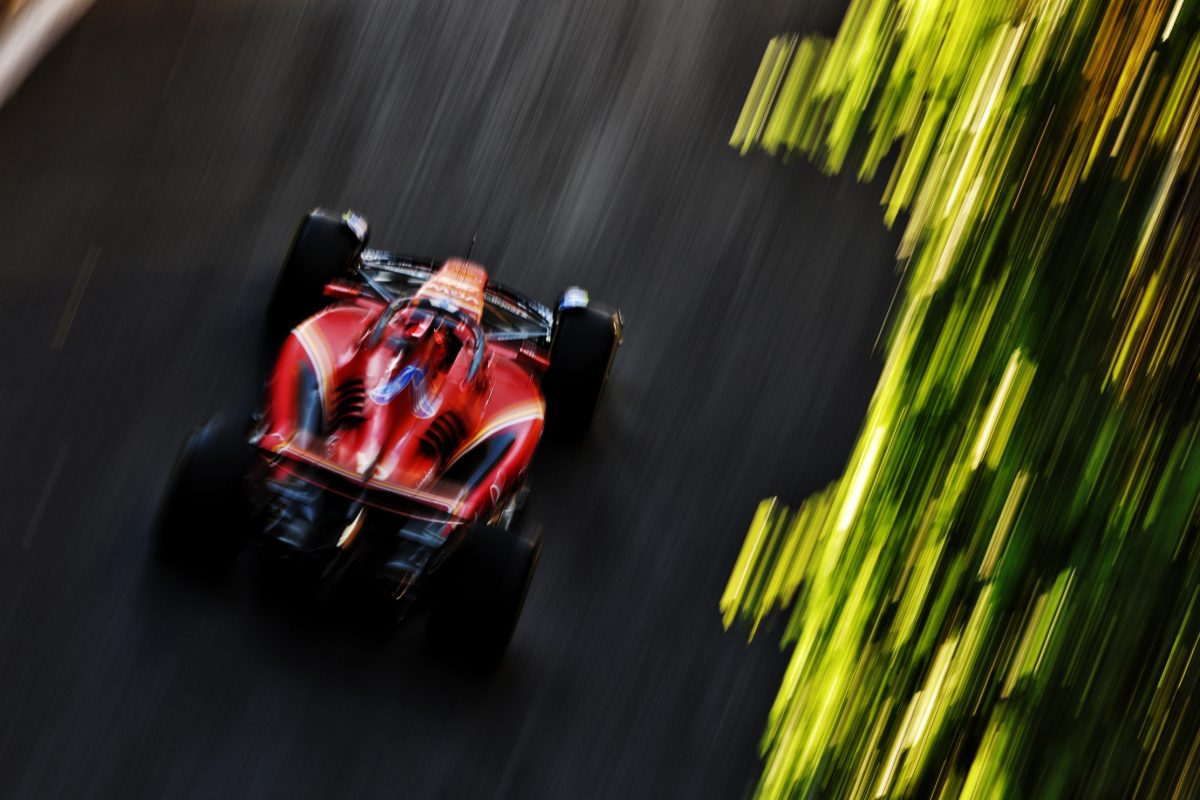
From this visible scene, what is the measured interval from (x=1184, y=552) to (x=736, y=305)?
2.63m

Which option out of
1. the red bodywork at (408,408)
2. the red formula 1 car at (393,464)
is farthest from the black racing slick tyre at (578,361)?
the red bodywork at (408,408)

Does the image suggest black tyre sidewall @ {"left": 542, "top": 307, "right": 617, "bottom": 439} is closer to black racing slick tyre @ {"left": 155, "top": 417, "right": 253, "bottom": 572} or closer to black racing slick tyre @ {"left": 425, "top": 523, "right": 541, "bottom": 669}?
black racing slick tyre @ {"left": 425, "top": 523, "right": 541, "bottom": 669}

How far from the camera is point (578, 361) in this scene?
20.3 ft

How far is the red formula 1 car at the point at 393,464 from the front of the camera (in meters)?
4.99

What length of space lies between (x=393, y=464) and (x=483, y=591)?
61 cm

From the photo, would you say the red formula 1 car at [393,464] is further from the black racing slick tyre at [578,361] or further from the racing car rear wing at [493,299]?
the black racing slick tyre at [578,361]

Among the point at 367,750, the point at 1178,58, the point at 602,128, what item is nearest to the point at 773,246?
the point at 602,128

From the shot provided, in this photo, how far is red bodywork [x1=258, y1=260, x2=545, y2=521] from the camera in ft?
16.9

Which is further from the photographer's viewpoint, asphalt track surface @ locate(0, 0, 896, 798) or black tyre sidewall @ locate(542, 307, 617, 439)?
black tyre sidewall @ locate(542, 307, 617, 439)

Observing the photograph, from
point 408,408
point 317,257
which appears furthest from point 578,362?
point 317,257

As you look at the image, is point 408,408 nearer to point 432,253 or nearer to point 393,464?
point 393,464

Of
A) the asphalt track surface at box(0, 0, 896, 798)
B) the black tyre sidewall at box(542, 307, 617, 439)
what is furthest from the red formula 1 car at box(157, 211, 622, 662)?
the asphalt track surface at box(0, 0, 896, 798)

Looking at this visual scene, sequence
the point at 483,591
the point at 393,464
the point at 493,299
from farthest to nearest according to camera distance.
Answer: the point at 493,299 → the point at 483,591 → the point at 393,464

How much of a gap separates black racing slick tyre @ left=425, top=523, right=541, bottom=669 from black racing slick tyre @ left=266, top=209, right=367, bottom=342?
61.9 inches
